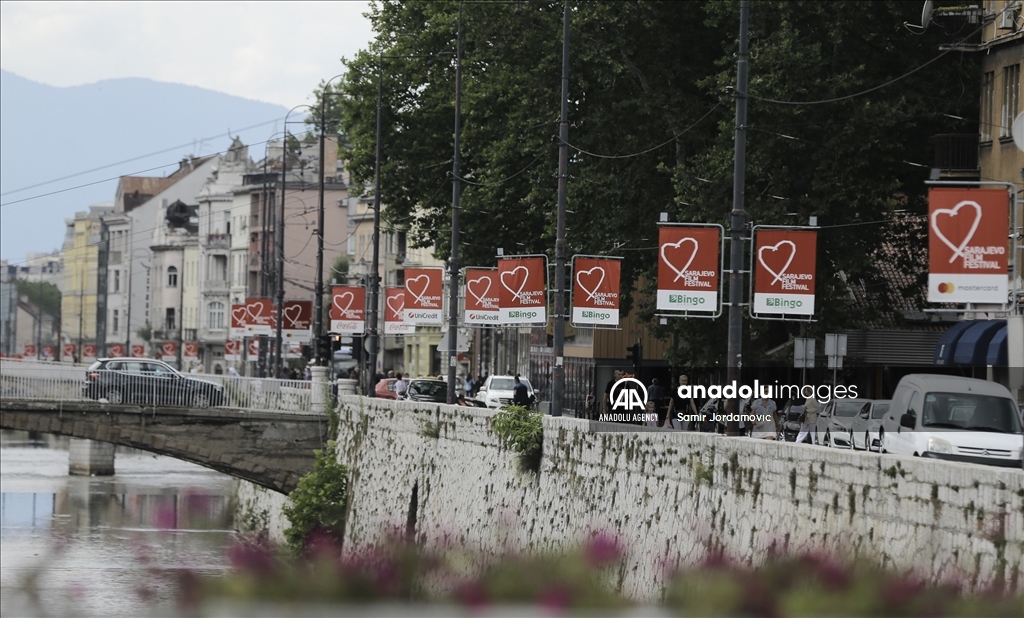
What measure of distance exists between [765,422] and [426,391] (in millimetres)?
24763

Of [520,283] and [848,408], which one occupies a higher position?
[520,283]

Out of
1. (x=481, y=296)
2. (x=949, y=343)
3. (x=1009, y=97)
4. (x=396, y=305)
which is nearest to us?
(x=1009, y=97)

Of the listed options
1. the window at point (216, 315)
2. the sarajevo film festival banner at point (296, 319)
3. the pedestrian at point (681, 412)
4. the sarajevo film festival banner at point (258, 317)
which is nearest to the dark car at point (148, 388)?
the sarajevo film festival banner at point (296, 319)

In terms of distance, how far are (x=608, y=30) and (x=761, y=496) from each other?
82.7 ft

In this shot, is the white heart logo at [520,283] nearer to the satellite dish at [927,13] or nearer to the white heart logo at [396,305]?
the white heart logo at [396,305]

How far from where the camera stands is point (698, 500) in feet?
70.6

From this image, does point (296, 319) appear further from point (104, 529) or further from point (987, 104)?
point (987, 104)

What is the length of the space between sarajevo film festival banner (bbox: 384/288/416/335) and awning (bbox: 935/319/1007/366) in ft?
44.2

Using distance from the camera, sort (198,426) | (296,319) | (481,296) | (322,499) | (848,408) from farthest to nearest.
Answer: (296,319)
(198,426)
(322,499)
(481,296)
(848,408)

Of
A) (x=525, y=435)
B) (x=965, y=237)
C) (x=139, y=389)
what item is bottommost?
(x=525, y=435)

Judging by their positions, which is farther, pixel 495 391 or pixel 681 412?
pixel 495 391

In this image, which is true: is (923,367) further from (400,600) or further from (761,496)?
(400,600)

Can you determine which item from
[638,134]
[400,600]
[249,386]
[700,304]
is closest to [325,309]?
[249,386]

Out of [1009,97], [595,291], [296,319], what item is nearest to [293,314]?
[296,319]
